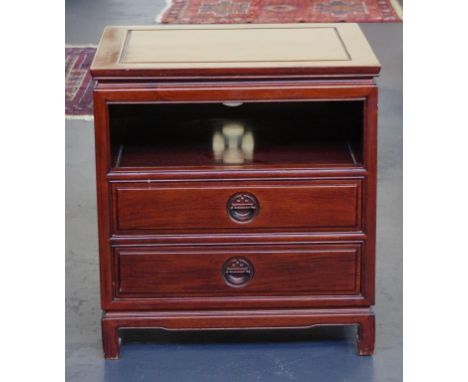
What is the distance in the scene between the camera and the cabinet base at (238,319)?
2895mm

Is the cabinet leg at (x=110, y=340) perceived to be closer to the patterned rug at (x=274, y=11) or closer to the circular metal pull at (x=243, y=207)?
the circular metal pull at (x=243, y=207)

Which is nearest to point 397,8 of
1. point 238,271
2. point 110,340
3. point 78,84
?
point 78,84

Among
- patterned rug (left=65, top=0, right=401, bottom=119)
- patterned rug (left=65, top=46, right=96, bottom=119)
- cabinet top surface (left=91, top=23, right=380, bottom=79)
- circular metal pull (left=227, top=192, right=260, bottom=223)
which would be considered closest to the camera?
cabinet top surface (left=91, top=23, right=380, bottom=79)

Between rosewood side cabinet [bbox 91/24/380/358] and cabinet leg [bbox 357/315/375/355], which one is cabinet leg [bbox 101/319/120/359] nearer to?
rosewood side cabinet [bbox 91/24/380/358]

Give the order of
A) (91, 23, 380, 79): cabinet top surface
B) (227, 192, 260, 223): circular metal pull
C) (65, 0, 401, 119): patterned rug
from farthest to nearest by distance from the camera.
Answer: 1. (65, 0, 401, 119): patterned rug
2. (227, 192, 260, 223): circular metal pull
3. (91, 23, 380, 79): cabinet top surface

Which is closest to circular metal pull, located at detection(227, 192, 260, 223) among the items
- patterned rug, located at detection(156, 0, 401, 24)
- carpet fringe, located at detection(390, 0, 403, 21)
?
patterned rug, located at detection(156, 0, 401, 24)

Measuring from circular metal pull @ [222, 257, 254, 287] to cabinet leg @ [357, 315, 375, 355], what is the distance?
0.32 meters

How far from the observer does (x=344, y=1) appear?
632 centimetres

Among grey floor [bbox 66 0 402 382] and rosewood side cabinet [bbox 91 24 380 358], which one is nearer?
rosewood side cabinet [bbox 91 24 380 358]

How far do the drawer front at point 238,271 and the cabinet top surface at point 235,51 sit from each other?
457 mm

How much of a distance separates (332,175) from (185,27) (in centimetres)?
65

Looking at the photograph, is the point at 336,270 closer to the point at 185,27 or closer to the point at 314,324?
the point at 314,324

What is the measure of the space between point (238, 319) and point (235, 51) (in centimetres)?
68

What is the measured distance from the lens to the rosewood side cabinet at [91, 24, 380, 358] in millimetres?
2732
